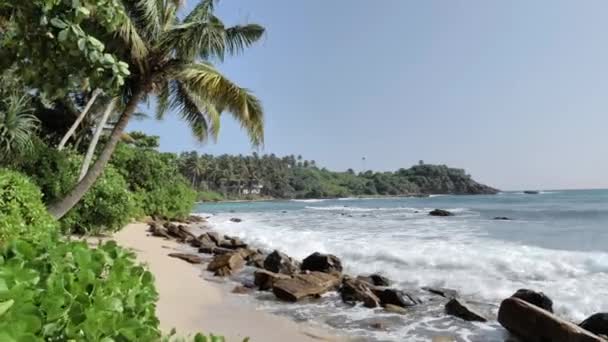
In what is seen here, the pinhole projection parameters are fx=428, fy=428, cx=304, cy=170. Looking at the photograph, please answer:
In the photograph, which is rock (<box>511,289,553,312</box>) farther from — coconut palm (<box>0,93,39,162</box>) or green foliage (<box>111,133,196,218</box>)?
green foliage (<box>111,133,196,218</box>)

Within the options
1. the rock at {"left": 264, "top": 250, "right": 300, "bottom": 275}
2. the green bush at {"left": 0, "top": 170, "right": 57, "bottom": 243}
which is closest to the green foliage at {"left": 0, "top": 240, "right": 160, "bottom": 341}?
the green bush at {"left": 0, "top": 170, "right": 57, "bottom": 243}

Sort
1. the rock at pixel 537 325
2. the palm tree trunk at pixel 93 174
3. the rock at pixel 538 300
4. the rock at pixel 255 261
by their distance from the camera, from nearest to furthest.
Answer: the rock at pixel 537 325
the rock at pixel 538 300
the palm tree trunk at pixel 93 174
the rock at pixel 255 261

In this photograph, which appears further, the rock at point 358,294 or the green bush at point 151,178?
the green bush at point 151,178

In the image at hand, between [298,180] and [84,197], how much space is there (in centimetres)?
10212

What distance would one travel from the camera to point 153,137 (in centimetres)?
2344

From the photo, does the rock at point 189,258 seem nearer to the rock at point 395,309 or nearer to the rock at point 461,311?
the rock at point 395,309

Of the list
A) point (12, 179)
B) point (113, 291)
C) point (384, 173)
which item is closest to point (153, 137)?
point (12, 179)

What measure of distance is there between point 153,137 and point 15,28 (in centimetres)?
2101

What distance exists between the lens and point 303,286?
7473 millimetres

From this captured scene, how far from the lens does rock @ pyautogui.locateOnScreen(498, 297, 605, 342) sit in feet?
15.5

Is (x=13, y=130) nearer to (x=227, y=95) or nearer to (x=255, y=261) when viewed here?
(x=227, y=95)

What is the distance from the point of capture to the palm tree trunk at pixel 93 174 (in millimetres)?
8898

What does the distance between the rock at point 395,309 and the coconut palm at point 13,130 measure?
8662mm

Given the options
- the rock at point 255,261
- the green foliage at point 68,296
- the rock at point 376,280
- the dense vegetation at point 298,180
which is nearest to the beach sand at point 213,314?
the rock at point 255,261
